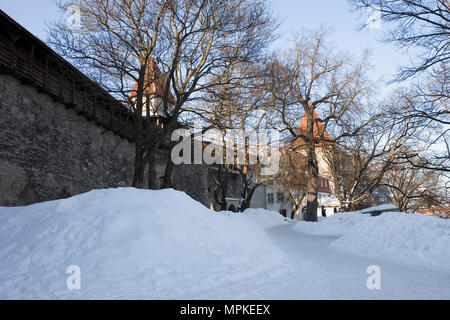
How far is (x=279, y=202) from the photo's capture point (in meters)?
46.2

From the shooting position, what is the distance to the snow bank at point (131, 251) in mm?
3914

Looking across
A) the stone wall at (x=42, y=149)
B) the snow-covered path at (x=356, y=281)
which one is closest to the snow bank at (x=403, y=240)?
the snow-covered path at (x=356, y=281)

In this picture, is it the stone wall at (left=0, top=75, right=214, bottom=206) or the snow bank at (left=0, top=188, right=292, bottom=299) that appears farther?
the stone wall at (left=0, top=75, right=214, bottom=206)

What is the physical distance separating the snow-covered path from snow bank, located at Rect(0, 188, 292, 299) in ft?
1.41

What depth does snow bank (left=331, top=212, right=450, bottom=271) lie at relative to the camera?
5902mm

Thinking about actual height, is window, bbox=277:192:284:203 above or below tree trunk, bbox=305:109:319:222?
below

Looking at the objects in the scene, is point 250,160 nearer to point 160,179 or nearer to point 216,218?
point 160,179

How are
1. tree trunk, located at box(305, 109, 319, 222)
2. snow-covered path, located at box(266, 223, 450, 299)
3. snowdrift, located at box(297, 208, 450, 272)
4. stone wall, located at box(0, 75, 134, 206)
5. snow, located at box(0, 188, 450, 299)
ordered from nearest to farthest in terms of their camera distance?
snow-covered path, located at box(266, 223, 450, 299), snow, located at box(0, 188, 450, 299), snowdrift, located at box(297, 208, 450, 272), stone wall, located at box(0, 75, 134, 206), tree trunk, located at box(305, 109, 319, 222)

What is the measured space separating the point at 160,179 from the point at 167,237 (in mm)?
23100

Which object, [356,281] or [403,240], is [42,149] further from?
[403,240]

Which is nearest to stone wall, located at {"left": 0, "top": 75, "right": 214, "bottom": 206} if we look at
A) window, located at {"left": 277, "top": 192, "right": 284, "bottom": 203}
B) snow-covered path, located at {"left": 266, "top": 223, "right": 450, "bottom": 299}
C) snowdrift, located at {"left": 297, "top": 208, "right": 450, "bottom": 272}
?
snowdrift, located at {"left": 297, "top": 208, "right": 450, "bottom": 272}

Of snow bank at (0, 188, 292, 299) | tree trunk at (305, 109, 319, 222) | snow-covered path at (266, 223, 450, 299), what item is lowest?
snow-covered path at (266, 223, 450, 299)

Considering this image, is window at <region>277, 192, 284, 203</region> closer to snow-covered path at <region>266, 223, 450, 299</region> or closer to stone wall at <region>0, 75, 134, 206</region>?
stone wall at <region>0, 75, 134, 206</region>

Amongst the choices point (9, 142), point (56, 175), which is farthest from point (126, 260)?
point (56, 175)
